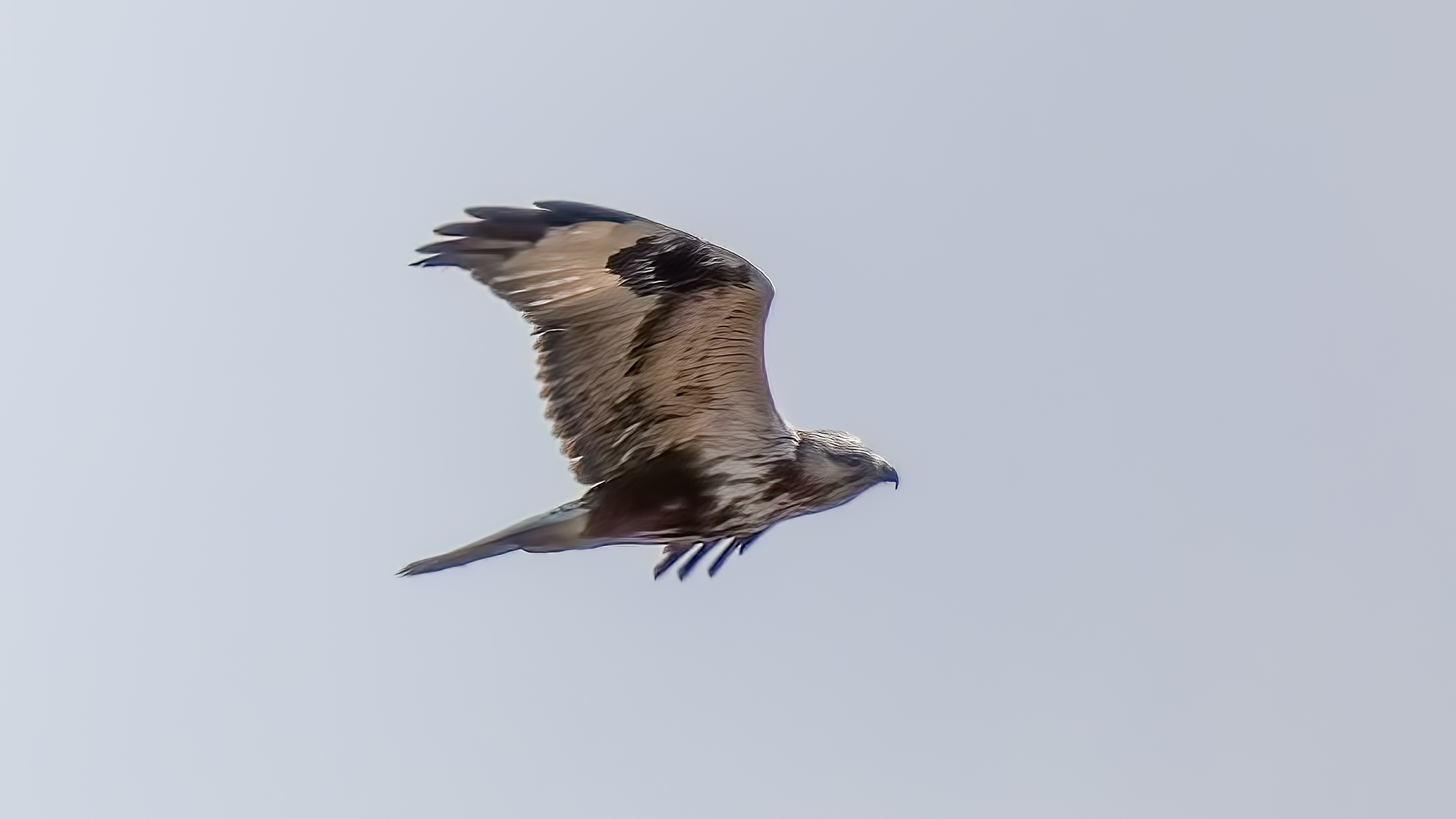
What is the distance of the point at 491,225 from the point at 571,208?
0.59 meters

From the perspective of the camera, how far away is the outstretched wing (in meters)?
11.0

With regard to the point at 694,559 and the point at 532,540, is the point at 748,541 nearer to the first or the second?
the point at 694,559

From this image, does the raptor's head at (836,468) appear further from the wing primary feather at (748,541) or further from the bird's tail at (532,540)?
the bird's tail at (532,540)

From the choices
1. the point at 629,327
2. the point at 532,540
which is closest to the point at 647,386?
the point at 629,327

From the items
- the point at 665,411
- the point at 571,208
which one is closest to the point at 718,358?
the point at 665,411

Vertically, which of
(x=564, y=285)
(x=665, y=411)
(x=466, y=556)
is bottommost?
(x=466, y=556)

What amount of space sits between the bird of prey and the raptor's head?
10mm

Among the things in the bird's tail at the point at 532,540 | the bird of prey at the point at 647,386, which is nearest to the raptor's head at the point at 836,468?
the bird of prey at the point at 647,386

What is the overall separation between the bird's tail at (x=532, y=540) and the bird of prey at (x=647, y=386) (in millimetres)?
10

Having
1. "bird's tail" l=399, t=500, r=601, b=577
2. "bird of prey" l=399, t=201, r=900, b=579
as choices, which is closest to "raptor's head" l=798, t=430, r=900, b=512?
"bird of prey" l=399, t=201, r=900, b=579

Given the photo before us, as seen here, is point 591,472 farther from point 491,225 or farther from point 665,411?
point 491,225

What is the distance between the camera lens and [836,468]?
39.0 ft

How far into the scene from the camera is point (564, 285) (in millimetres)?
11367

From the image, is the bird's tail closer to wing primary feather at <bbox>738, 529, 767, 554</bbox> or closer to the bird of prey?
the bird of prey
